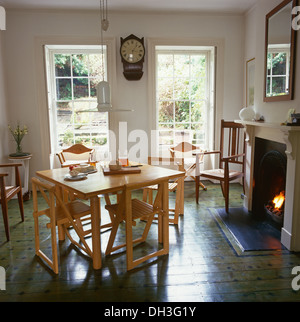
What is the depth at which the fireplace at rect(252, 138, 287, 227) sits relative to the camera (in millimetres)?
3576

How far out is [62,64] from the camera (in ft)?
17.9

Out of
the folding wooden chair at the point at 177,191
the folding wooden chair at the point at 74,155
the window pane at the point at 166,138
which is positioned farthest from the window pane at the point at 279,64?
the folding wooden chair at the point at 74,155

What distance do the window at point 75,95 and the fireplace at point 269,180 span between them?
280 cm

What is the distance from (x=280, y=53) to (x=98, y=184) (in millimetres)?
2389

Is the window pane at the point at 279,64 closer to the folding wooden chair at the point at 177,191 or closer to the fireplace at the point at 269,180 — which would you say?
the fireplace at the point at 269,180

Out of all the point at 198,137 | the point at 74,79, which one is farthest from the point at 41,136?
the point at 198,137

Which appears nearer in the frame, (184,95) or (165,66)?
(165,66)

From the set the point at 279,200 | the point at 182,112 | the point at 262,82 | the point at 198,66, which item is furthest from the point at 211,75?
the point at 279,200

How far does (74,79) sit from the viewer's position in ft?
18.1

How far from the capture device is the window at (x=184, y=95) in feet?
18.4

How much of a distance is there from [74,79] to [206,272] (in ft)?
13.5

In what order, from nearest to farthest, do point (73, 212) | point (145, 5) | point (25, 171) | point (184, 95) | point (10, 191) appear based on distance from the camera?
point (73, 212), point (10, 191), point (145, 5), point (25, 171), point (184, 95)

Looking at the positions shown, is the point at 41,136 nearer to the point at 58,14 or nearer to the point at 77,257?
the point at 58,14

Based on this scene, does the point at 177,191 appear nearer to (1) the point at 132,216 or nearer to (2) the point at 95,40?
(1) the point at 132,216
